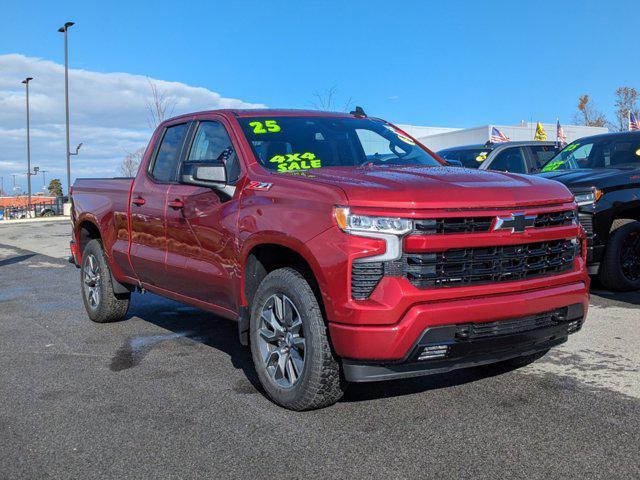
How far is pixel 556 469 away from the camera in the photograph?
3156 millimetres

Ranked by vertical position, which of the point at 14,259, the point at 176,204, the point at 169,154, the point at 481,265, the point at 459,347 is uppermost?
the point at 169,154

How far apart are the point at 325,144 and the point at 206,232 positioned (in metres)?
1.09

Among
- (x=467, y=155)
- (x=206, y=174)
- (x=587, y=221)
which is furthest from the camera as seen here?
(x=467, y=155)

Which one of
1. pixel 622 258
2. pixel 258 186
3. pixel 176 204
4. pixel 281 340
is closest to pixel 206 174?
pixel 258 186

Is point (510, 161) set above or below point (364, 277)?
above

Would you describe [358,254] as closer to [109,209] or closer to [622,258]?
[109,209]

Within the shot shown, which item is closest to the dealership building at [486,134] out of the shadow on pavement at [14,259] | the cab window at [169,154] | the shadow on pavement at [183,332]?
the shadow on pavement at [14,259]

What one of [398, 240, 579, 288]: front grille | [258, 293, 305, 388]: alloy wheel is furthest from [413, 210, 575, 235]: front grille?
[258, 293, 305, 388]: alloy wheel

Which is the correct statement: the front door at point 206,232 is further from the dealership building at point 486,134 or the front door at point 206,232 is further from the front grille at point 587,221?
the dealership building at point 486,134

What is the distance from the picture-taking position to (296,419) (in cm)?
396

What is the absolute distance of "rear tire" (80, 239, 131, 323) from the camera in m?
6.75

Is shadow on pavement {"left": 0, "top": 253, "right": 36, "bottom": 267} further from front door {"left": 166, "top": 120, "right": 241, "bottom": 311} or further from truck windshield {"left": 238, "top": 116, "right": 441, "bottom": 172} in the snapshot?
truck windshield {"left": 238, "top": 116, "right": 441, "bottom": 172}

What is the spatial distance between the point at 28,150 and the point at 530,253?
49.2m

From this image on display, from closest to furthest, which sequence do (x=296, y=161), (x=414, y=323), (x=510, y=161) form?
(x=414, y=323) < (x=296, y=161) < (x=510, y=161)
